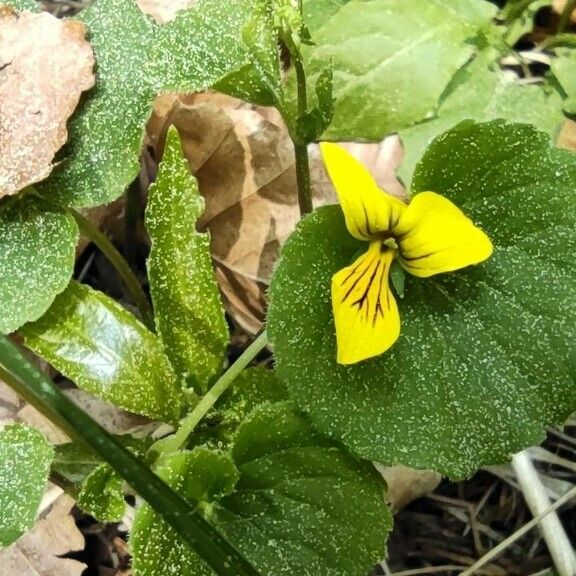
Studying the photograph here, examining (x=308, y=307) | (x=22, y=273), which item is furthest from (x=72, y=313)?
(x=308, y=307)

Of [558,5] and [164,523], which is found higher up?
[558,5]

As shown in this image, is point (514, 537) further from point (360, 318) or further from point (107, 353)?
point (107, 353)

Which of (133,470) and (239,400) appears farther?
(239,400)

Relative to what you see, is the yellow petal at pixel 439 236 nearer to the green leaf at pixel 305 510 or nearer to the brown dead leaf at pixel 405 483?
the green leaf at pixel 305 510

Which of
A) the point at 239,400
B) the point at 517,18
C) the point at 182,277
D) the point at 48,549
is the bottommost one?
the point at 48,549

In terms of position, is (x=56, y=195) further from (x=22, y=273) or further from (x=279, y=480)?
(x=279, y=480)

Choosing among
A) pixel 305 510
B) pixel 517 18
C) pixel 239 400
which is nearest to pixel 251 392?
pixel 239 400

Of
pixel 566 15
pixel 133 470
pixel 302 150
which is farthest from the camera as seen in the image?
pixel 566 15

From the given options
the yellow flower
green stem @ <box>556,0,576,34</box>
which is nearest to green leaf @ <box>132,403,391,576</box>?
the yellow flower
